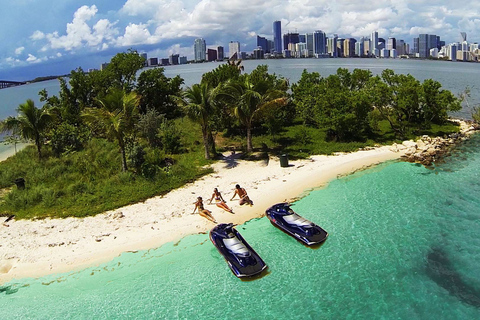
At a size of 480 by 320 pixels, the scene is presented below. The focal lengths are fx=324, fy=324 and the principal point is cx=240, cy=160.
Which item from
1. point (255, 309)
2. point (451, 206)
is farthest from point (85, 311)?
point (451, 206)

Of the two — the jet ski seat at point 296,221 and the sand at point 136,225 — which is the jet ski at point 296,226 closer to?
the jet ski seat at point 296,221

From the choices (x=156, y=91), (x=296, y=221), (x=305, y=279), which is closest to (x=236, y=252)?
(x=305, y=279)

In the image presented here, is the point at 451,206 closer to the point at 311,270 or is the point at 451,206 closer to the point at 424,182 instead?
the point at 424,182

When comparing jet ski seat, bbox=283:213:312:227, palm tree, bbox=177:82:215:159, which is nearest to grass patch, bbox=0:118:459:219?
palm tree, bbox=177:82:215:159

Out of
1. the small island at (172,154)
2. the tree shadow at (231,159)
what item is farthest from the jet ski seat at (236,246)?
the tree shadow at (231,159)

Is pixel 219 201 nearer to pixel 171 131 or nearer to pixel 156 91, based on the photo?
pixel 171 131

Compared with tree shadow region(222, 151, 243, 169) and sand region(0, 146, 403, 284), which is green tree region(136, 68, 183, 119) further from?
sand region(0, 146, 403, 284)
